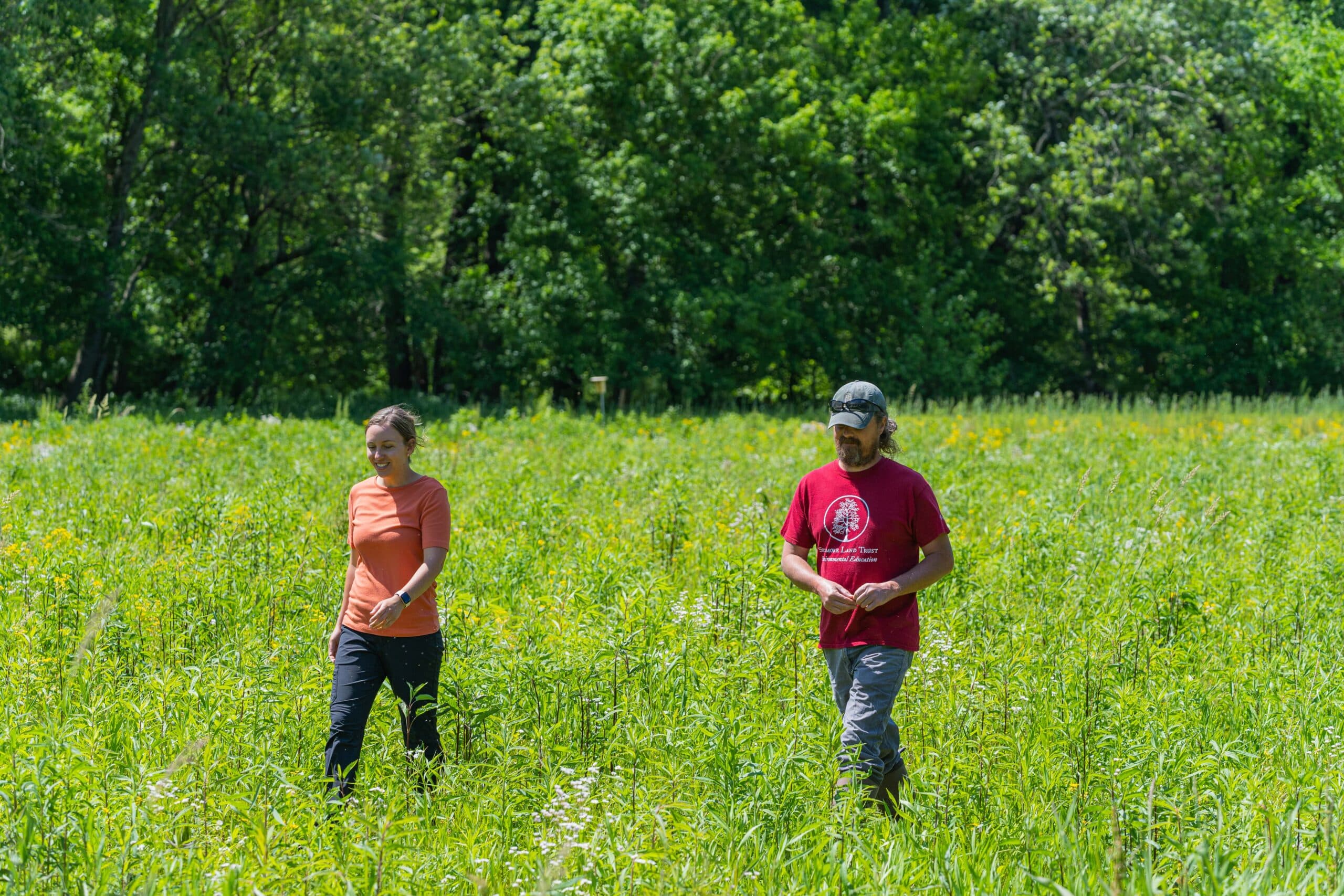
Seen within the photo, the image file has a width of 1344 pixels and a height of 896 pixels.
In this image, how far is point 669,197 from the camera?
26094 mm

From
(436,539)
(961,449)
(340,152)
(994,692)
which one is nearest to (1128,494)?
(961,449)

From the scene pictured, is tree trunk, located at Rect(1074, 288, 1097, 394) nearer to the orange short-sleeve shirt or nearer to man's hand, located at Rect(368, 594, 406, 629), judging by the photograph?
the orange short-sleeve shirt

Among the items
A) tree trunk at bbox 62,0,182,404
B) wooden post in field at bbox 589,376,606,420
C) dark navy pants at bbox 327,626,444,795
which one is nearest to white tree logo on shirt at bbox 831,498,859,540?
dark navy pants at bbox 327,626,444,795

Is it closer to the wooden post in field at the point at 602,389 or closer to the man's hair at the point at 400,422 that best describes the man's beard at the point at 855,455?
the man's hair at the point at 400,422

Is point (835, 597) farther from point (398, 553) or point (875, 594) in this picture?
point (398, 553)

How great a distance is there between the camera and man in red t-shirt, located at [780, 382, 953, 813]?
4.29 metres

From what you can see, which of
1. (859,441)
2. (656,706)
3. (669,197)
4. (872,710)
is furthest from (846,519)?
(669,197)

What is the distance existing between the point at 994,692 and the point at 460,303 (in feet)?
71.7

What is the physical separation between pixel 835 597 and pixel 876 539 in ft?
0.87

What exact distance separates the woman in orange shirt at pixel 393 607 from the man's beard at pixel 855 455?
1.52 metres

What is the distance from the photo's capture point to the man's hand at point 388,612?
446 centimetres

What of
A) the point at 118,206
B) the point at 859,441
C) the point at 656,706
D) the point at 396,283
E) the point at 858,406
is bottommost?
the point at 656,706

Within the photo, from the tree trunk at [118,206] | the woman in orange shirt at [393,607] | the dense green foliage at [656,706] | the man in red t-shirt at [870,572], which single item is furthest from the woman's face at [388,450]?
the tree trunk at [118,206]

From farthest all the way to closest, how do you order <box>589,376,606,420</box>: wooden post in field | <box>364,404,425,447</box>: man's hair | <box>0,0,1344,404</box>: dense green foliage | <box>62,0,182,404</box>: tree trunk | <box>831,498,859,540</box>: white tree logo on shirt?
<box>0,0,1344,404</box>: dense green foliage
<box>62,0,182,404</box>: tree trunk
<box>589,376,606,420</box>: wooden post in field
<box>364,404,425,447</box>: man's hair
<box>831,498,859,540</box>: white tree logo on shirt
